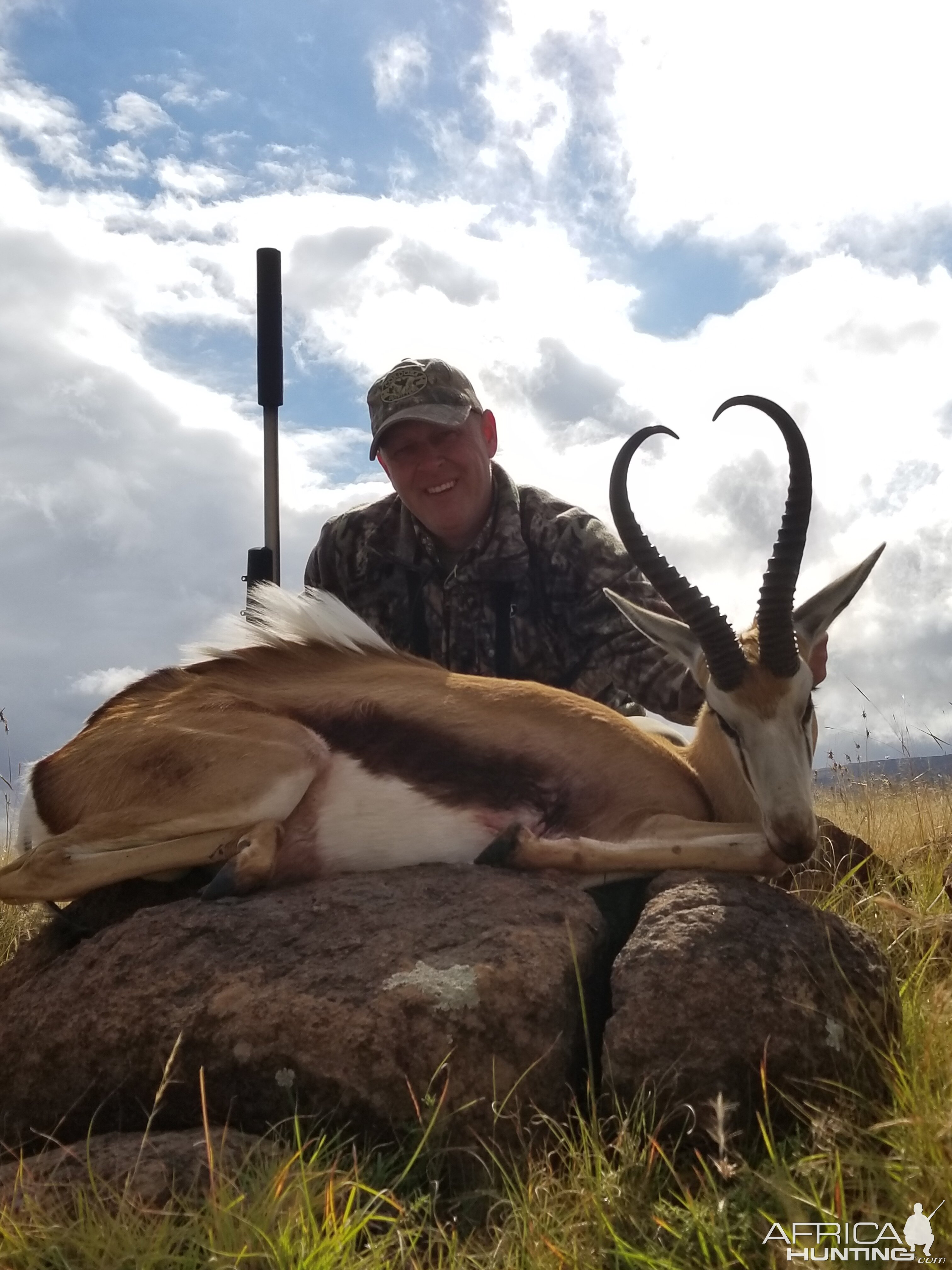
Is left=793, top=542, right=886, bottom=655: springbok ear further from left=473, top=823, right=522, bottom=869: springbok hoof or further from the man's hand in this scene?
left=473, top=823, right=522, bottom=869: springbok hoof

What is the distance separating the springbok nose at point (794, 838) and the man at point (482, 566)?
2545 millimetres

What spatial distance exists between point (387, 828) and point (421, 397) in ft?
11.4

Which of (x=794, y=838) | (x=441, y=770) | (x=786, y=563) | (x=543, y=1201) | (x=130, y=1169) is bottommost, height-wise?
(x=543, y=1201)

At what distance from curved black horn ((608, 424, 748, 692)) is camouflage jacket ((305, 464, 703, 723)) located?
180cm

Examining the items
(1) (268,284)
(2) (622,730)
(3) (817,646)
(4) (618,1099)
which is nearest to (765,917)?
(4) (618,1099)

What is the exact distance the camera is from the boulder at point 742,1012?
9.27ft

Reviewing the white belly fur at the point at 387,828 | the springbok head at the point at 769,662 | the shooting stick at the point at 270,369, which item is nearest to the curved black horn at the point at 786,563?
the springbok head at the point at 769,662

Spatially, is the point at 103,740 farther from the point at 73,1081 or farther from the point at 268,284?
the point at 268,284

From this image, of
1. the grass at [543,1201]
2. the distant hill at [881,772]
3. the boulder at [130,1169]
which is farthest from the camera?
the distant hill at [881,772]

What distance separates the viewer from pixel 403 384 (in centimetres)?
668

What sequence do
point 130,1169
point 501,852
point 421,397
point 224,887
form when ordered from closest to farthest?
1. point 130,1169
2. point 224,887
3. point 501,852
4. point 421,397

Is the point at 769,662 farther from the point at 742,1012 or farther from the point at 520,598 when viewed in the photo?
the point at 520,598

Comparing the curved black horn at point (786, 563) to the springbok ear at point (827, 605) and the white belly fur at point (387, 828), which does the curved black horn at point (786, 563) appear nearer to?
the springbok ear at point (827, 605)

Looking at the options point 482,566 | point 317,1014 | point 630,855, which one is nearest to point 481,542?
point 482,566
